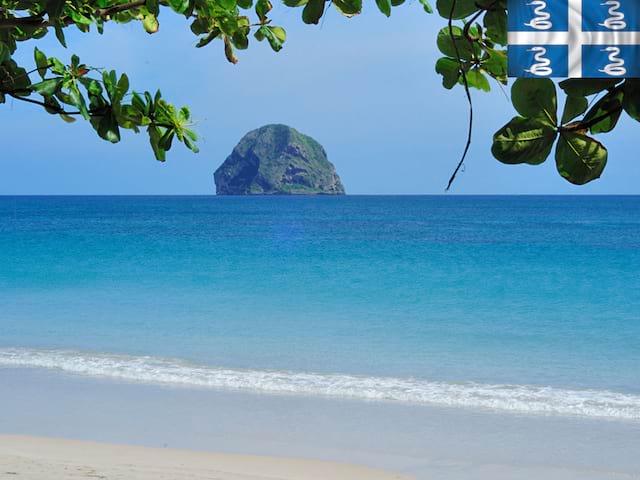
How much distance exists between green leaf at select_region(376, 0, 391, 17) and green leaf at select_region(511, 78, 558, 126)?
47cm

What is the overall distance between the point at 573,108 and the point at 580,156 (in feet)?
0.14

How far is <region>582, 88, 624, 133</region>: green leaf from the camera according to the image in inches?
26.6

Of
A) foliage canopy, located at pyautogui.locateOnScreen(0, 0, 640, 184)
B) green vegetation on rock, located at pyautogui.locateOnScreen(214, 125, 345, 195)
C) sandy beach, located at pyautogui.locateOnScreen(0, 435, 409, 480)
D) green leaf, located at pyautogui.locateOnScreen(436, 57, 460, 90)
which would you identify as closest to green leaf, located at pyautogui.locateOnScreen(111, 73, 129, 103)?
foliage canopy, located at pyautogui.locateOnScreen(0, 0, 640, 184)

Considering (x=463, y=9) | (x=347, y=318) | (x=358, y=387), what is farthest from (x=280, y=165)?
(x=463, y=9)

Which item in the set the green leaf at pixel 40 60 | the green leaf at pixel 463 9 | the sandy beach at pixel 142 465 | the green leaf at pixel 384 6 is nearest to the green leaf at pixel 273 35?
the green leaf at pixel 40 60

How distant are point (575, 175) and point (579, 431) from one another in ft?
23.7

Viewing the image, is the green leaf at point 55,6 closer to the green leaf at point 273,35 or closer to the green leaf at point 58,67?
the green leaf at point 58,67

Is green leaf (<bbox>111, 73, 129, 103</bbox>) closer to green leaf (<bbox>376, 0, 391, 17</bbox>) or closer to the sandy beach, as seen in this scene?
green leaf (<bbox>376, 0, 391, 17</bbox>)

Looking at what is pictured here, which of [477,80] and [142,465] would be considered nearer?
[477,80]

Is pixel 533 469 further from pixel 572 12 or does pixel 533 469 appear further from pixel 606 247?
pixel 606 247

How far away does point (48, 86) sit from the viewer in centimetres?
138

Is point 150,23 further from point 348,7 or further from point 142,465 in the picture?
point 142,465

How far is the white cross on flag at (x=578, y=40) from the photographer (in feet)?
2.07

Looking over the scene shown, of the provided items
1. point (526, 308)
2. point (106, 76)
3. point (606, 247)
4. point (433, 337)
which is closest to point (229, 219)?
point (606, 247)
